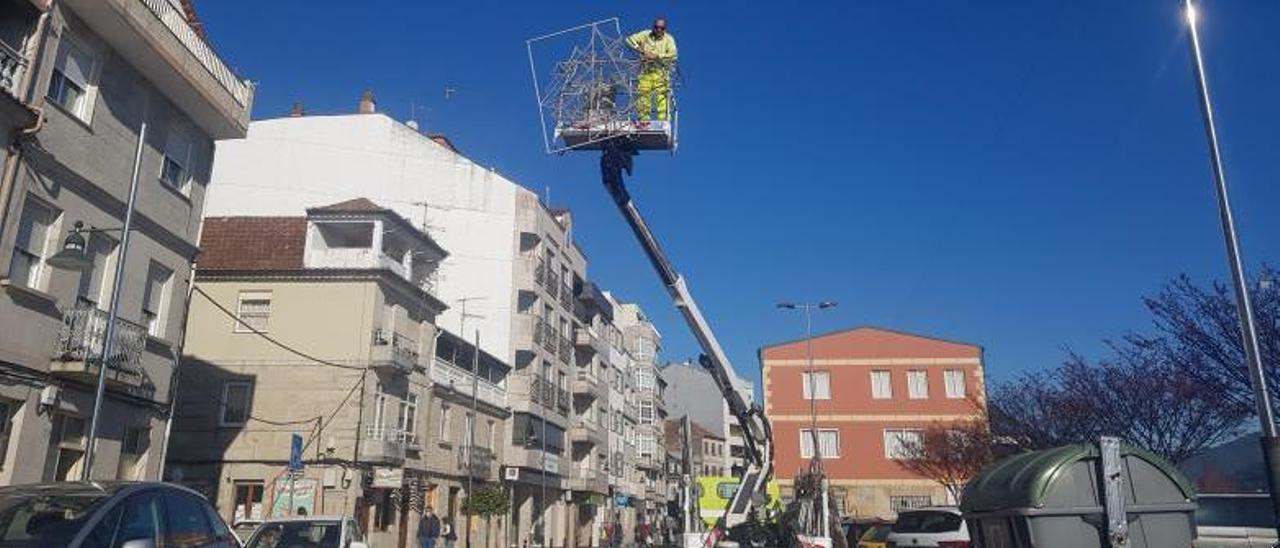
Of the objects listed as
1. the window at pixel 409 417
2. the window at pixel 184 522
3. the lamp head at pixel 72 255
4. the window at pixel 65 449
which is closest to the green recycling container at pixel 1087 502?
the window at pixel 184 522

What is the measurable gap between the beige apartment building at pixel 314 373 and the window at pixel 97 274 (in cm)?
1128

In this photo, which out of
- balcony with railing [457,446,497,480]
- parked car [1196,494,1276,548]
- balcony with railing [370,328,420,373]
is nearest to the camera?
parked car [1196,494,1276,548]

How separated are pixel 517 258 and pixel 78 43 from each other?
1104 inches

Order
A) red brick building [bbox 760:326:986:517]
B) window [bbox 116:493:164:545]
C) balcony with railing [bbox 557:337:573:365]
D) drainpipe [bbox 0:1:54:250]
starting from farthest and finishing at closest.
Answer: balcony with railing [bbox 557:337:573:365] → red brick building [bbox 760:326:986:517] → drainpipe [bbox 0:1:54:250] → window [bbox 116:493:164:545]

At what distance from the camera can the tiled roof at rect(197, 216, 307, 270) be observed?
98.1 ft

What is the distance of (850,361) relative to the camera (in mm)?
49781

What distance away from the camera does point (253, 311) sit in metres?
29.3

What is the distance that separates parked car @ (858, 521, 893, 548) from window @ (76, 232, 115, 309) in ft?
53.2

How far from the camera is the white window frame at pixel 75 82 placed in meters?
15.3

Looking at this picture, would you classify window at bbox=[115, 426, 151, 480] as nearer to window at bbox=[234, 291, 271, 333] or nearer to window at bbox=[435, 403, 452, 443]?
window at bbox=[234, 291, 271, 333]

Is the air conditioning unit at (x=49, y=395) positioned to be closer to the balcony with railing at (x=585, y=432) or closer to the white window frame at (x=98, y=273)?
the white window frame at (x=98, y=273)

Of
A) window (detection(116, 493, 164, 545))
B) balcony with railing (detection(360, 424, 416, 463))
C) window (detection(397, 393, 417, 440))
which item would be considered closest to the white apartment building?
window (detection(397, 393, 417, 440))

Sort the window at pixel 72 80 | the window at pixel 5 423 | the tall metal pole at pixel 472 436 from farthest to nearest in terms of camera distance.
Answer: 1. the tall metal pole at pixel 472 436
2. the window at pixel 72 80
3. the window at pixel 5 423

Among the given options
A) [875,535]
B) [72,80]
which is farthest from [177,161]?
[875,535]
